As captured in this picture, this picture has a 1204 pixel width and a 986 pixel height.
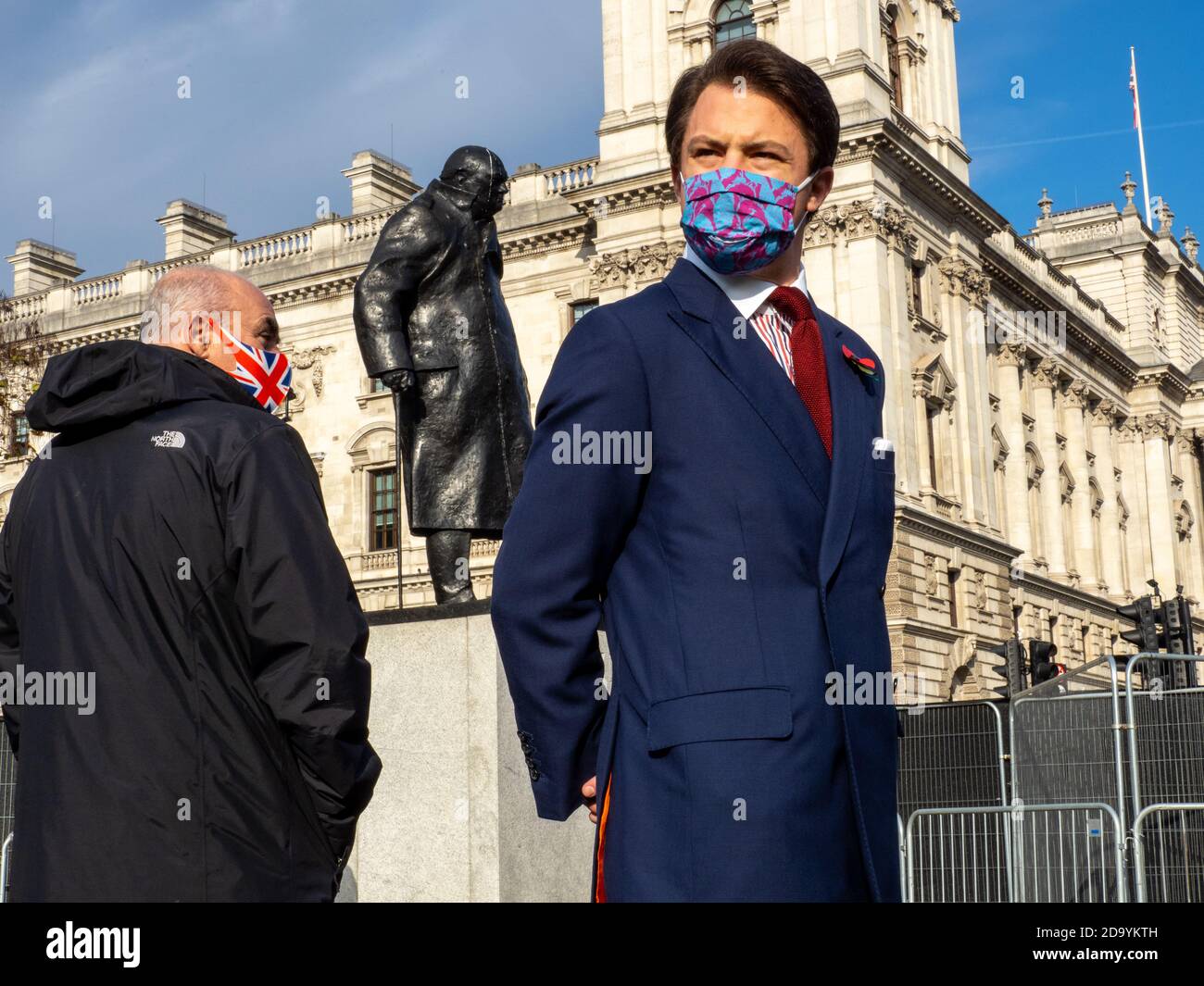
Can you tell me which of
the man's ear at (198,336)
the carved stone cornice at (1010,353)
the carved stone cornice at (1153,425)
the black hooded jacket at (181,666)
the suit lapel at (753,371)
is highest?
the carved stone cornice at (1153,425)

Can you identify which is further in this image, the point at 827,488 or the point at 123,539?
the point at 123,539

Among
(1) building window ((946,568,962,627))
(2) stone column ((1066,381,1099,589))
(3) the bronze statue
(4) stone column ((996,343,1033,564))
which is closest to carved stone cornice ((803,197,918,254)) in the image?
(1) building window ((946,568,962,627))

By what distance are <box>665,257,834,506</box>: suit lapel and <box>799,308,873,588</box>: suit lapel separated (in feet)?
0.10

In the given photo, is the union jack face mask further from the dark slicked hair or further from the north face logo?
the dark slicked hair

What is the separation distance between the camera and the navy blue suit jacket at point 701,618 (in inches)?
105

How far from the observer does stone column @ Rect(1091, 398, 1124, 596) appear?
54406mm

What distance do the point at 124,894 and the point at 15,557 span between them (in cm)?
94

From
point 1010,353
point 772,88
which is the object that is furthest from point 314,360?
point 772,88

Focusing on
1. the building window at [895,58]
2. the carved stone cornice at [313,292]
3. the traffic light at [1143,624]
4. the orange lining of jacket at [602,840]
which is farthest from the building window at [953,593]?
the orange lining of jacket at [602,840]

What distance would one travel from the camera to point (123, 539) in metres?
3.52

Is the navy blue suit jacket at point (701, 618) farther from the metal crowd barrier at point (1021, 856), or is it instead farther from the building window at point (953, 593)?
the building window at point (953, 593)

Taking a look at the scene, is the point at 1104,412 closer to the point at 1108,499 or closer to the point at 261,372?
the point at 1108,499
